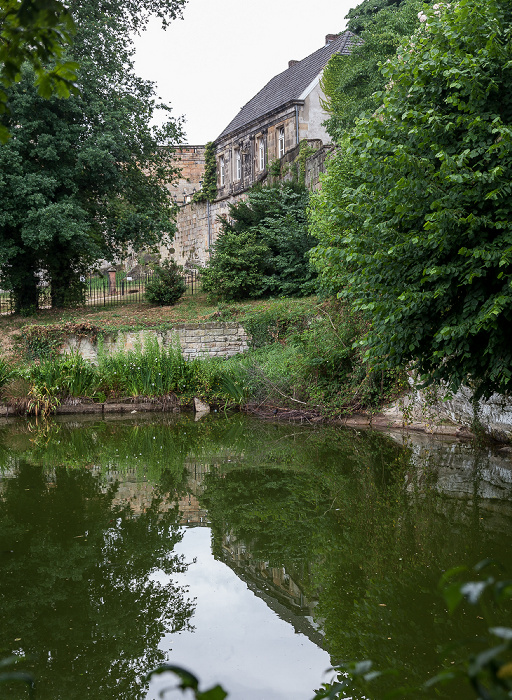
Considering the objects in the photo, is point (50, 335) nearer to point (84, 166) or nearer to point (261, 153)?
point (84, 166)

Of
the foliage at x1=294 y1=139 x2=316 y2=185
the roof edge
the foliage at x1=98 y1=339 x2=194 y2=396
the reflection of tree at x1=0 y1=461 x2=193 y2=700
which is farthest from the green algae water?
the roof edge

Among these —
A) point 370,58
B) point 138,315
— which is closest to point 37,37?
point 138,315

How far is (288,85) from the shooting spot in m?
32.6

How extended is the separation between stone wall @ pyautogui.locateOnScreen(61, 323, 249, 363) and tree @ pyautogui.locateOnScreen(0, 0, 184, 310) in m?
3.42

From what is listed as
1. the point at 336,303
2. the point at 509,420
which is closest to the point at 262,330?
the point at 336,303

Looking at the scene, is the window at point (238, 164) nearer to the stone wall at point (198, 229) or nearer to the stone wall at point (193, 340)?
the stone wall at point (198, 229)

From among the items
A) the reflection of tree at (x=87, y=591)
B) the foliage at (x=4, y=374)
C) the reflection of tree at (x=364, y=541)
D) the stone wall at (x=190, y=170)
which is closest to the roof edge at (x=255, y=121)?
the stone wall at (x=190, y=170)

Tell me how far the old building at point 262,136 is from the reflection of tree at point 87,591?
20.3 m

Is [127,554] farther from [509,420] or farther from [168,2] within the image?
[168,2]

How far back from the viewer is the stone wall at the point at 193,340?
1769cm

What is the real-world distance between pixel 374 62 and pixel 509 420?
41.2 feet

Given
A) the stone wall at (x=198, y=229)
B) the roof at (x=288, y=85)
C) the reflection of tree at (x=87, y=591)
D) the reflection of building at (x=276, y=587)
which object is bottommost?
the reflection of building at (x=276, y=587)

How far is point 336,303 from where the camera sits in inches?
555

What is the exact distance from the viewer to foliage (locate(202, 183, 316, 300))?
20.1 meters
